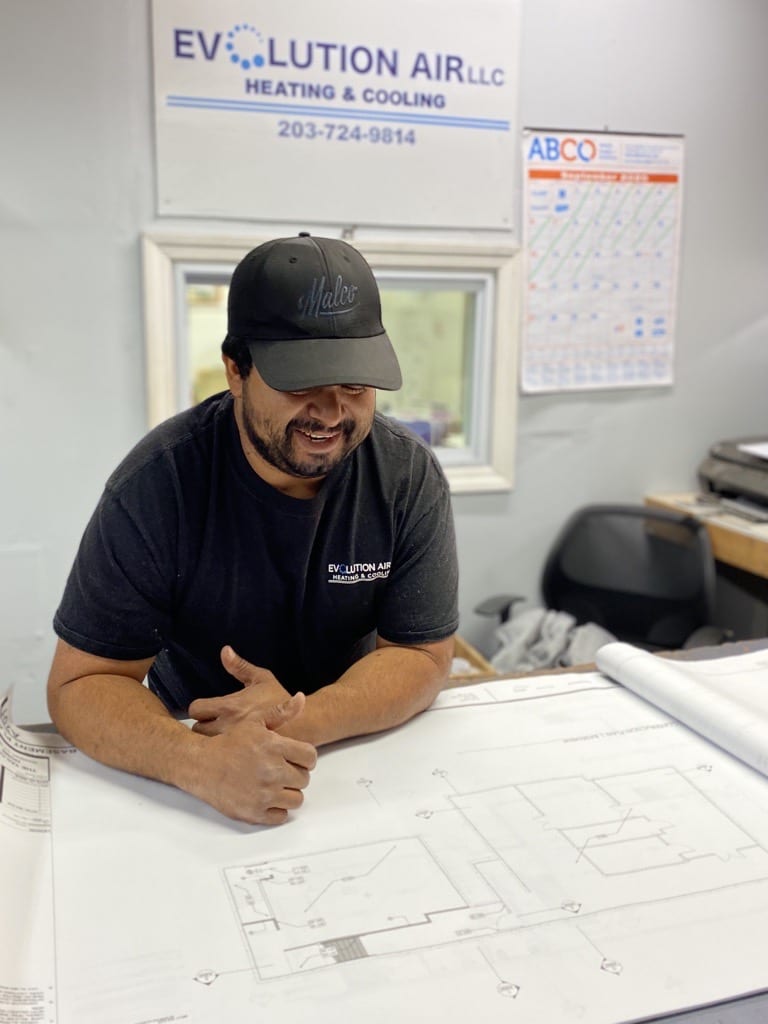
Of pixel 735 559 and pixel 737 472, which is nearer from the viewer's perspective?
pixel 735 559

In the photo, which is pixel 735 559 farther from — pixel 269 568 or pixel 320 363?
pixel 320 363

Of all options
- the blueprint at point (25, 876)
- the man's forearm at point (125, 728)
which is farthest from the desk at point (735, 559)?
the blueprint at point (25, 876)

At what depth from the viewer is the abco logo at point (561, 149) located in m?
2.72

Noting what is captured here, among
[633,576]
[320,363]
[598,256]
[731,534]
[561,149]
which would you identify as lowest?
[633,576]

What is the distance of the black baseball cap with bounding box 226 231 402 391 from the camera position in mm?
1194

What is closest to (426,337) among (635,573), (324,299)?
(635,573)

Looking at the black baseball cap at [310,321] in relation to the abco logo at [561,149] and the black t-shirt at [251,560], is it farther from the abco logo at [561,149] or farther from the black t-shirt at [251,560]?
the abco logo at [561,149]

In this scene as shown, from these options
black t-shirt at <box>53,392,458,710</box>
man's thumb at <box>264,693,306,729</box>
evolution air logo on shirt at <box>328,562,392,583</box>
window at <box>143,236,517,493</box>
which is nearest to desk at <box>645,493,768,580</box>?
window at <box>143,236,517,493</box>

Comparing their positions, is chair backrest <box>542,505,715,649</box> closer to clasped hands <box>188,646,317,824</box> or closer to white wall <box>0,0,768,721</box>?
white wall <box>0,0,768,721</box>

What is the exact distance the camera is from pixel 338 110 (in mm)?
2531

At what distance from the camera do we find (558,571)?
2969mm

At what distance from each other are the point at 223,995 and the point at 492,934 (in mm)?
251

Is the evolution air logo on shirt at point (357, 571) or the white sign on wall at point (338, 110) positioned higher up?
the white sign on wall at point (338, 110)

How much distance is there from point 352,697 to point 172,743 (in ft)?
0.81
